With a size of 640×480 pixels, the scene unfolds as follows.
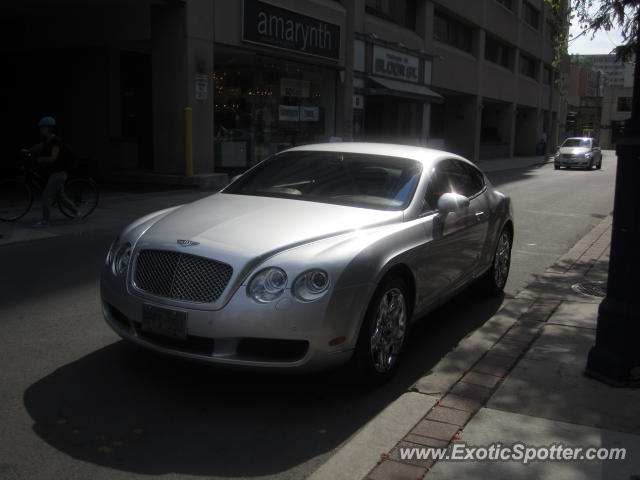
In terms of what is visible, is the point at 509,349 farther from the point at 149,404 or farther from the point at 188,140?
the point at 188,140

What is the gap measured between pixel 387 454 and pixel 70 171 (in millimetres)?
8960

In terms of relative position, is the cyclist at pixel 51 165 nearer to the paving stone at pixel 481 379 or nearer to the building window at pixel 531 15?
the paving stone at pixel 481 379

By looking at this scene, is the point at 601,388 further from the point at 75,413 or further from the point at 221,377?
the point at 75,413

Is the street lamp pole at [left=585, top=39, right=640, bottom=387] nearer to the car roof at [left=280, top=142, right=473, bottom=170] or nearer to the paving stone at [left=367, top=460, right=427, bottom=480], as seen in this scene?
the car roof at [left=280, top=142, right=473, bottom=170]

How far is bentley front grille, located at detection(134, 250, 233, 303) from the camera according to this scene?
13.2 feet

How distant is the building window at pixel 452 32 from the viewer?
3291 centimetres

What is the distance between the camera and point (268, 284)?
396 centimetres

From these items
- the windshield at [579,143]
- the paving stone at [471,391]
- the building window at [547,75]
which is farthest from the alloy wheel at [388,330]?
the building window at [547,75]

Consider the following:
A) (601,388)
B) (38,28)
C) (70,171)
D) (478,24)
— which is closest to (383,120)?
(478,24)

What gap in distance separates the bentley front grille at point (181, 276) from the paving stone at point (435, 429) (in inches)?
54.0

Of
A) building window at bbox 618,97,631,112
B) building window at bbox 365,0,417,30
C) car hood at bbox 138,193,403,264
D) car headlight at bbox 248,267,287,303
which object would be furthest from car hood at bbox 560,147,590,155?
building window at bbox 618,97,631,112

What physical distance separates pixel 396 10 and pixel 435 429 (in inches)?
1051

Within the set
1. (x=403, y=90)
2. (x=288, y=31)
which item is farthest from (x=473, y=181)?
(x=403, y=90)

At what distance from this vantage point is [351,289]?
13.3 feet
